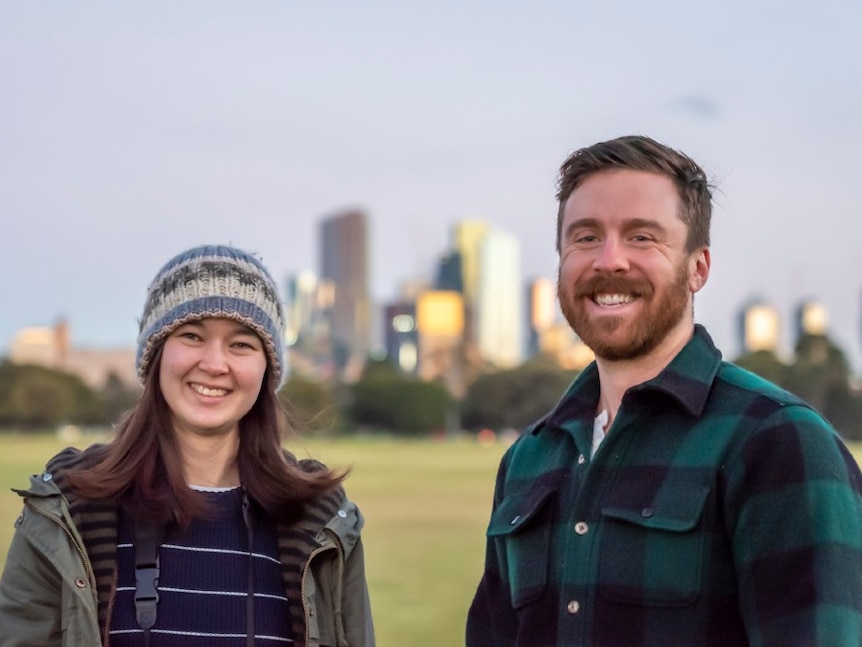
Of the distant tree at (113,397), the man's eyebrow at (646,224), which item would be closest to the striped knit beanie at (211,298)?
the man's eyebrow at (646,224)

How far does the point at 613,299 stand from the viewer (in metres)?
3.73

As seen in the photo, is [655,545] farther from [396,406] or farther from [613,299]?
[396,406]

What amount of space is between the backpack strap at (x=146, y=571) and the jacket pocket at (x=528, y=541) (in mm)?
1104

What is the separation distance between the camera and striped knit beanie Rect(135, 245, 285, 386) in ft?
14.4

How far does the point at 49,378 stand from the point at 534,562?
137331 millimetres

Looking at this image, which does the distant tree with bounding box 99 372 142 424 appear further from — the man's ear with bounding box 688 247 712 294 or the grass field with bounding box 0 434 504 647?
the man's ear with bounding box 688 247 712 294

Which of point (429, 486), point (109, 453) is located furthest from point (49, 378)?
point (109, 453)

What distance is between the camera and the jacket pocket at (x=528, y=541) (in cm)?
388

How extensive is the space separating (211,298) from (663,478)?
1622 mm

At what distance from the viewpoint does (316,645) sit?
4230 mm

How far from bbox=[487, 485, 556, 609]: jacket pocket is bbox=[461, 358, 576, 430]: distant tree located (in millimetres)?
126581

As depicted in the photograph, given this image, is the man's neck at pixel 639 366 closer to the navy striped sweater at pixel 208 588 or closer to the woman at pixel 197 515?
the woman at pixel 197 515

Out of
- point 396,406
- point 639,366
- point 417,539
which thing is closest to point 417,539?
point 417,539

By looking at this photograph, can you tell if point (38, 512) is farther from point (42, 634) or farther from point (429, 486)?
point (429, 486)
